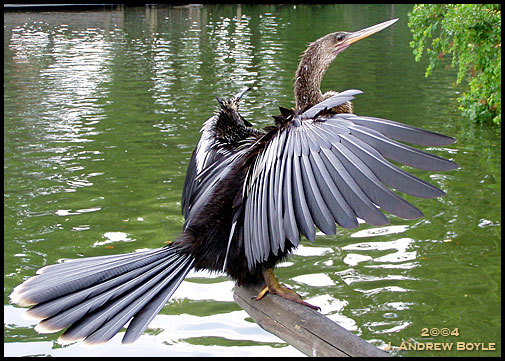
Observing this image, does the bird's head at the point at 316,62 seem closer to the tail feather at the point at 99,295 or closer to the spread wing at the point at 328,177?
the spread wing at the point at 328,177

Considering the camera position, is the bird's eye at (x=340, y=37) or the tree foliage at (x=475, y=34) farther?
the tree foliage at (x=475, y=34)

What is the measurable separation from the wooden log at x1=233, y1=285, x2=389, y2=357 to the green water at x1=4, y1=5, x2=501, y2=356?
1.73 m

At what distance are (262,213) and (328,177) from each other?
303 millimetres

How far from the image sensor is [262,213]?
2.24 m

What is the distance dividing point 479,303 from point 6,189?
5.05 metres

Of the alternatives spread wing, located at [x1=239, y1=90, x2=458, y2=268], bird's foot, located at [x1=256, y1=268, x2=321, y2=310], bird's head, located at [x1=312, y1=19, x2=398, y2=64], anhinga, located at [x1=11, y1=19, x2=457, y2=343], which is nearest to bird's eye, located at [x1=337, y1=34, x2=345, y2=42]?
bird's head, located at [x1=312, y1=19, x2=398, y2=64]

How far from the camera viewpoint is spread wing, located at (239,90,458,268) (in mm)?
1873

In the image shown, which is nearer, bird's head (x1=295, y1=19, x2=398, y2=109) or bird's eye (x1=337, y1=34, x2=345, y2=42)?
bird's head (x1=295, y1=19, x2=398, y2=109)

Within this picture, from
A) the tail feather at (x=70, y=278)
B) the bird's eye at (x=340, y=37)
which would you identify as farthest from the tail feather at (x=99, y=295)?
the bird's eye at (x=340, y=37)

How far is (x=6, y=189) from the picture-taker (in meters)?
6.95

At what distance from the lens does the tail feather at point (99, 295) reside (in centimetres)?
206

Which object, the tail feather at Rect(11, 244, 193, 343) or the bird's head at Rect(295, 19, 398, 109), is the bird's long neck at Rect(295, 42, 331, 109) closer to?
the bird's head at Rect(295, 19, 398, 109)

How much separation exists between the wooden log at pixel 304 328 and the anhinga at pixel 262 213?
0.23 feet

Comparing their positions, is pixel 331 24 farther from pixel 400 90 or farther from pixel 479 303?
pixel 479 303
